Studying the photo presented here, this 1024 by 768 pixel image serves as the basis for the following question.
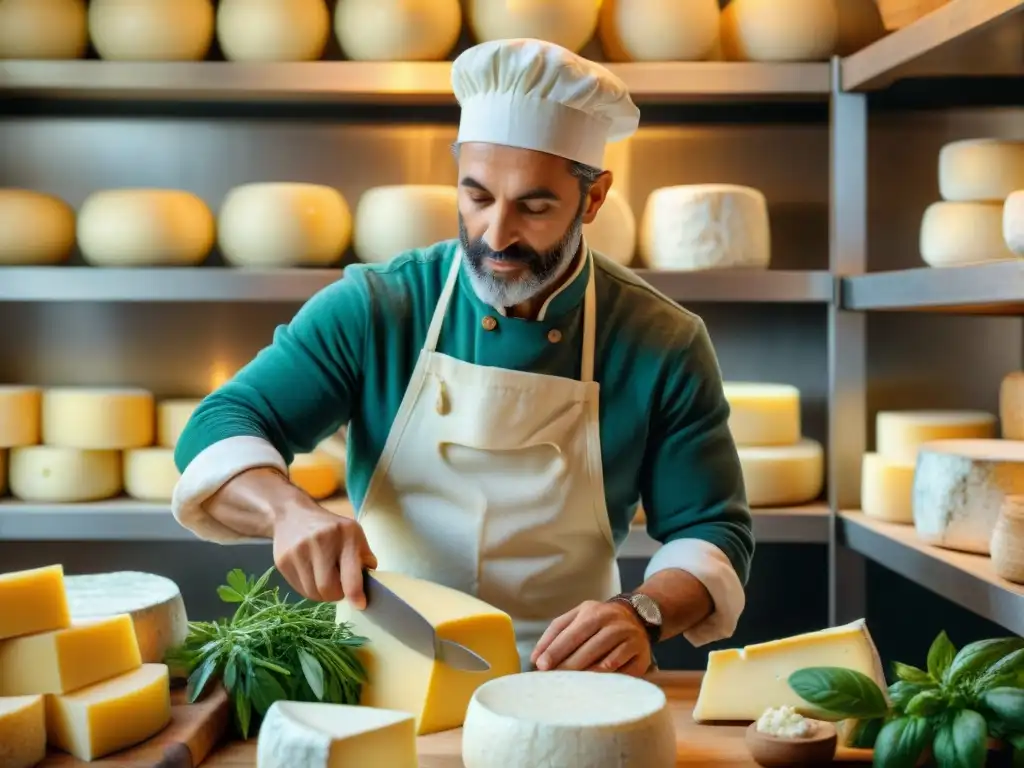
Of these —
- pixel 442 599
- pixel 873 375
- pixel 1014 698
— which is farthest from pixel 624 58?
pixel 1014 698

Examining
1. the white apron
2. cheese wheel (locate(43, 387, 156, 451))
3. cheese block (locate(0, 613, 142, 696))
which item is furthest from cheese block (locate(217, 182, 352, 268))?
cheese block (locate(0, 613, 142, 696))

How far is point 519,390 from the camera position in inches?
72.9

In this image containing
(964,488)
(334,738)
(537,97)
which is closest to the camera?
(334,738)

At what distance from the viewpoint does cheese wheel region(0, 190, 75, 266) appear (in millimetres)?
2846

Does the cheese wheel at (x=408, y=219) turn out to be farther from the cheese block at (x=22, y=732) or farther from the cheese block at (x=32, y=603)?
the cheese block at (x=22, y=732)

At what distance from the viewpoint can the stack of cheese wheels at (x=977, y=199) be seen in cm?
250

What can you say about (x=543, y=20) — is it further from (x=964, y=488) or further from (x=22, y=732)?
(x=22, y=732)

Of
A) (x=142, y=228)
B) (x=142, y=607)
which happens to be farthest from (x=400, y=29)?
(x=142, y=607)

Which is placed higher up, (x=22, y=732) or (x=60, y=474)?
(x=60, y=474)

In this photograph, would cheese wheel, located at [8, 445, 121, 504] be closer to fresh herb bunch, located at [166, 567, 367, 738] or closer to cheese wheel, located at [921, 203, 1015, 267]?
fresh herb bunch, located at [166, 567, 367, 738]

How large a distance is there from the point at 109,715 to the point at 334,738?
0.96 feet

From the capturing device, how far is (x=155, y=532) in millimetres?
2863

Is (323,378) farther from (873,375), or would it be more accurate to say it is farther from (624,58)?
(873,375)

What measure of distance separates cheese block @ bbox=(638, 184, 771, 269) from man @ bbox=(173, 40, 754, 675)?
2.79ft
